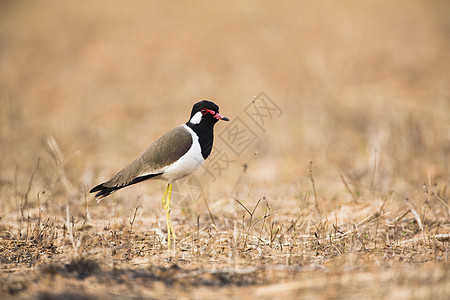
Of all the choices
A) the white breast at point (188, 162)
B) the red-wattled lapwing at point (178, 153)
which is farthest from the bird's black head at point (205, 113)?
the white breast at point (188, 162)

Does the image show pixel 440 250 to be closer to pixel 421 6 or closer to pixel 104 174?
pixel 104 174

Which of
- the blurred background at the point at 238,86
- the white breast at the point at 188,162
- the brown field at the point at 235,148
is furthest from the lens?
the blurred background at the point at 238,86

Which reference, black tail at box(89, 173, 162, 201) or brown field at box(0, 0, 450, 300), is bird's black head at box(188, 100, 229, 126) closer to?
brown field at box(0, 0, 450, 300)

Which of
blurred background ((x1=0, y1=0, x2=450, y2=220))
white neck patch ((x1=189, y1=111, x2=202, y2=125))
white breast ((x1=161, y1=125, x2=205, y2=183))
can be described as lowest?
white breast ((x1=161, y1=125, x2=205, y2=183))

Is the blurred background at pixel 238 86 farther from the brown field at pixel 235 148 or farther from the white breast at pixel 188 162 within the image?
the white breast at pixel 188 162

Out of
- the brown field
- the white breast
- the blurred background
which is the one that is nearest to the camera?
the brown field

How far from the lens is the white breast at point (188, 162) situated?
13.9ft

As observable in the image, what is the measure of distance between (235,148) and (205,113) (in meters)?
4.82

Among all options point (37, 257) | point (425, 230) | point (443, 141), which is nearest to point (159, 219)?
point (37, 257)

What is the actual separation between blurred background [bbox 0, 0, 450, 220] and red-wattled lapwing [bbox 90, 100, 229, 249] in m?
1.96

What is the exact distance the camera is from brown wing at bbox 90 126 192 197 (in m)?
4.27

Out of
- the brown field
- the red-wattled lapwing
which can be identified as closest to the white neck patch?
the red-wattled lapwing

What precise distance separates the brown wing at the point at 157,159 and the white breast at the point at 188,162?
4 cm

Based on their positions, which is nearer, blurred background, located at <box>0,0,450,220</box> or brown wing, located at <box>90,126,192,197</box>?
brown wing, located at <box>90,126,192,197</box>
